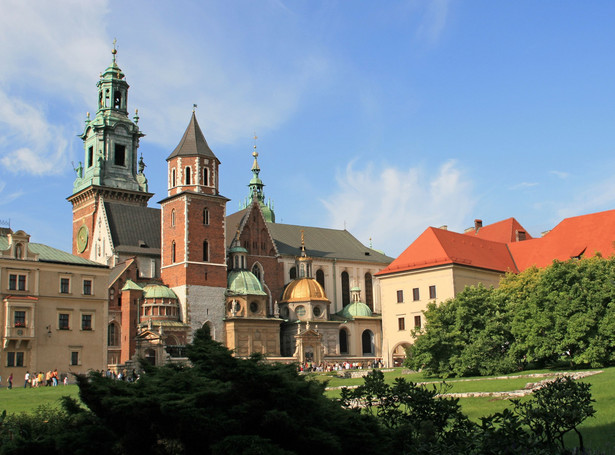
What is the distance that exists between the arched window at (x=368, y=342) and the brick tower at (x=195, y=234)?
53.9 feet

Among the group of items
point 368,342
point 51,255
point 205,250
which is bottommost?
point 368,342

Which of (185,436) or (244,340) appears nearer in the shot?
(185,436)

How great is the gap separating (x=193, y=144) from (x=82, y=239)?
16188mm

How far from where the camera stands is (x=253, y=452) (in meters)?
8.27

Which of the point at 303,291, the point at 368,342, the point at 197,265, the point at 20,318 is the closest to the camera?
the point at 20,318

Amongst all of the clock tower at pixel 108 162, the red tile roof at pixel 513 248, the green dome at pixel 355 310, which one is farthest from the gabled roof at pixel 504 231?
the clock tower at pixel 108 162

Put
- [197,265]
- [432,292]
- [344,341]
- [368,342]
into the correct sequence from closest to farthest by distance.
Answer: [432,292] < [197,265] < [344,341] < [368,342]

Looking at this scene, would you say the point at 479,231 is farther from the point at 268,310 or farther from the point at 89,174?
the point at 89,174

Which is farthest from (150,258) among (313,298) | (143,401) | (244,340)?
(143,401)

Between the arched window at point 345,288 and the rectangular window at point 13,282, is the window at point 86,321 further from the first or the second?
the arched window at point 345,288

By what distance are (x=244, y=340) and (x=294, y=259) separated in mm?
13998

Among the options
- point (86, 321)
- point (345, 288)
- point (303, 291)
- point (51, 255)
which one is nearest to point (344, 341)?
point (303, 291)

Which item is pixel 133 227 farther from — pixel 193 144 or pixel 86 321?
pixel 86 321

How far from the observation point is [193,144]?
2532 inches
